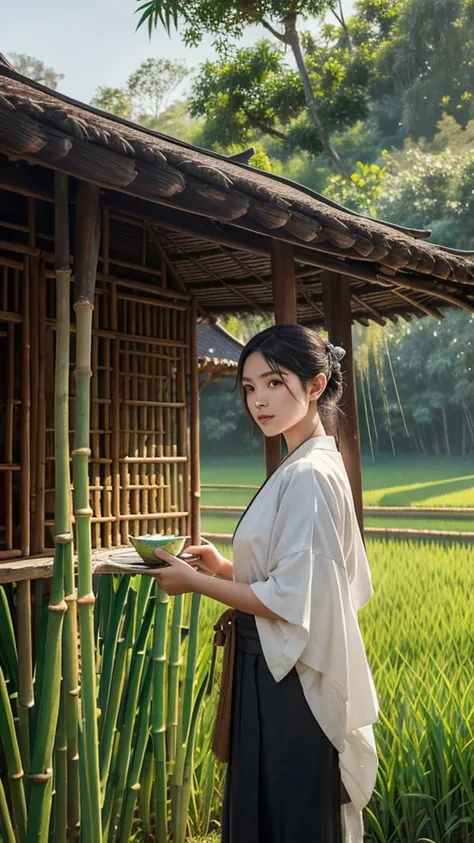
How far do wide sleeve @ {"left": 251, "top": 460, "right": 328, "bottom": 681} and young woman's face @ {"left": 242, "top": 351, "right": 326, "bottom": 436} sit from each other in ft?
0.48

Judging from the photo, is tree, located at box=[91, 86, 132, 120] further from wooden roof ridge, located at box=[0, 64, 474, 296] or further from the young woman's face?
the young woman's face

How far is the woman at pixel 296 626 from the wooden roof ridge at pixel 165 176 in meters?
0.64

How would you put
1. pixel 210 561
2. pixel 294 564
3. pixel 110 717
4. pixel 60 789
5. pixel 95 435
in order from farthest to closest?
1. pixel 95 435
2. pixel 110 717
3. pixel 60 789
4. pixel 210 561
5. pixel 294 564

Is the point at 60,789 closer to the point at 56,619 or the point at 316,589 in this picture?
the point at 56,619

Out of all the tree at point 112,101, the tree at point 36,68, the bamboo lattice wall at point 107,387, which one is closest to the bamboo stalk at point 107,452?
the bamboo lattice wall at point 107,387

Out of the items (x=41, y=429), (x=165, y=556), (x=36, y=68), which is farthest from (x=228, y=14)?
(x=36, y=68)

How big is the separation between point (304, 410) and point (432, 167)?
17.5 m

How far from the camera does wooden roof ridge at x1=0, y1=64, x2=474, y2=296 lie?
2016 mm

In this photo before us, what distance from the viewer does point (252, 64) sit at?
1614 cm

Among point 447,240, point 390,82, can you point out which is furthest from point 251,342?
Result: point 390,82

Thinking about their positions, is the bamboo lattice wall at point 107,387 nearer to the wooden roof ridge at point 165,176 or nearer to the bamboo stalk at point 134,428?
the bamboo stalk at point 134,428

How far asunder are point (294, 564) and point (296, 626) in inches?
5.7

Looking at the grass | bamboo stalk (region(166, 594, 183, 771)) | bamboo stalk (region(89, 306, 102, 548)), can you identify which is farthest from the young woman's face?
the grass

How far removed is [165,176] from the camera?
2289 mm
